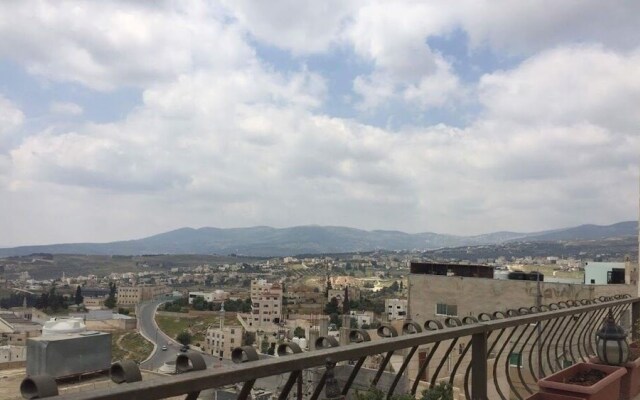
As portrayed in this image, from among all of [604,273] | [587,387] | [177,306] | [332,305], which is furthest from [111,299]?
[587,387]

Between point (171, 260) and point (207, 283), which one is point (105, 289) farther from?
point (171, 260)

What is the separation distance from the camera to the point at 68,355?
9.88ft

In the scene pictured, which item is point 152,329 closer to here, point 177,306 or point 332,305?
point 177,306

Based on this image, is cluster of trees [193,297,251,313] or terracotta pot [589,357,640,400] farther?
cluster of trees [193,297,251,313]

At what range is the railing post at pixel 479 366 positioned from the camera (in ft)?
10.7

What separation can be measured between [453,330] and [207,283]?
137m

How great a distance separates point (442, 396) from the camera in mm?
2752

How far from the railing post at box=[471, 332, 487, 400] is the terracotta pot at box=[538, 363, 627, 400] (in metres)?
0.96

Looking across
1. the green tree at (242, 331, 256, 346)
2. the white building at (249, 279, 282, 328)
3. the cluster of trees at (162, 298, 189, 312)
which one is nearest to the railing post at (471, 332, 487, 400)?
the green tree at (242, 331, 256, 346)

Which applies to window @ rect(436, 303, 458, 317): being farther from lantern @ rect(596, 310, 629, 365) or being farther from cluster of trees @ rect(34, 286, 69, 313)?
cluster of trees @ rect(34, 286, 69, 313)

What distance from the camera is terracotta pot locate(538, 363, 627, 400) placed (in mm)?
3896

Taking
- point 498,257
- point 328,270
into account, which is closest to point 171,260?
point 328,270

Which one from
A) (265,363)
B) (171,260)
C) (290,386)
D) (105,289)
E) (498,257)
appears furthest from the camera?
(171,260)

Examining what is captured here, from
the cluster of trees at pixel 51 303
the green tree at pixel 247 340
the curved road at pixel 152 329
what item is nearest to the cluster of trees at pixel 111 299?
the curved road at pixel 152 329
